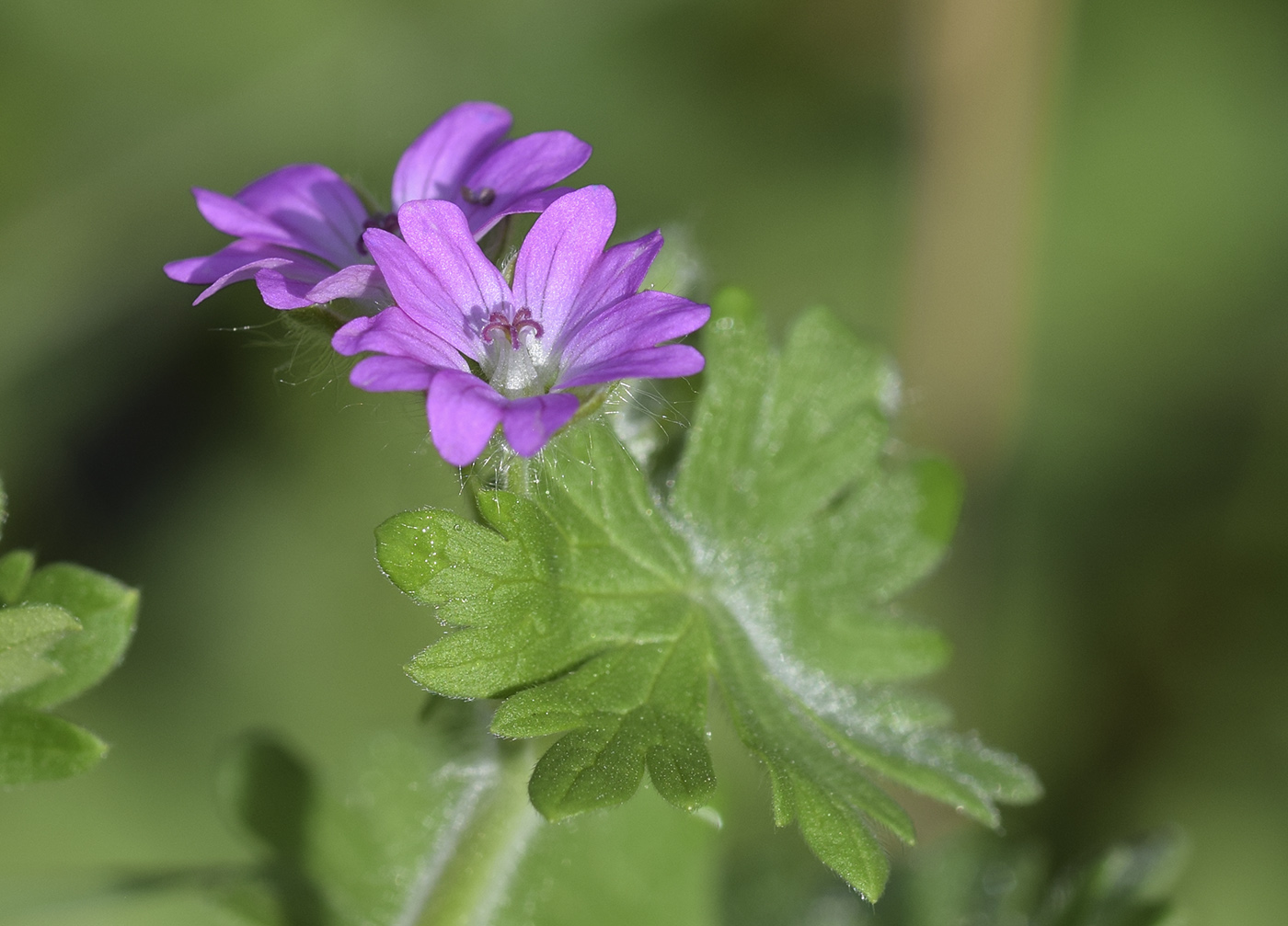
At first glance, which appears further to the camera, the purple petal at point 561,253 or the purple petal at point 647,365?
the purple petal at point 561,253

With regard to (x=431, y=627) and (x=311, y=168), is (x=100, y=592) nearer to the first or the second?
(x=311, y=168)

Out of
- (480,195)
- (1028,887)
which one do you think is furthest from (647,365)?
(1028,887)

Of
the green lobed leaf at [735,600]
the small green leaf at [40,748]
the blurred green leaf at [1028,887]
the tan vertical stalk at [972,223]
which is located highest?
the tan vertical stalk at [972,223]

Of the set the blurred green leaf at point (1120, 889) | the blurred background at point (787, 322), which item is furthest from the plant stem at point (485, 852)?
the blurred background at point (787, 322)

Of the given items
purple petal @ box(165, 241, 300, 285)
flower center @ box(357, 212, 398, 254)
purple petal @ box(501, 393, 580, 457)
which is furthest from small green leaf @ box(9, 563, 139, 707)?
purple petal @ box(501, 393, 580, 457)

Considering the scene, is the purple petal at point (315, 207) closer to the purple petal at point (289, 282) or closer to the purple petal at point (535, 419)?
the purple petal at point (289, 282)

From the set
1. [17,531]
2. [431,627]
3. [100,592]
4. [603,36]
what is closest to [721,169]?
[603,36]

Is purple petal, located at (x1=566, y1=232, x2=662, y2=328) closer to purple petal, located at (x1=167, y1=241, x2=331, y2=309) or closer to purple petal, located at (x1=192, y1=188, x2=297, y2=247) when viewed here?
purple petal, located at (x1=167, y1=241, x2=331, y2=309)

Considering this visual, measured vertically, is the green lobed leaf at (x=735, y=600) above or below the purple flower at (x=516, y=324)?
below
